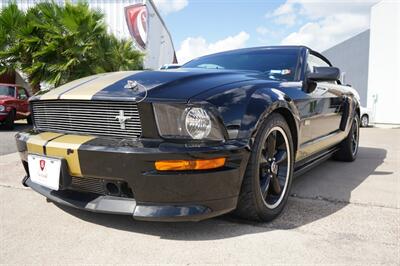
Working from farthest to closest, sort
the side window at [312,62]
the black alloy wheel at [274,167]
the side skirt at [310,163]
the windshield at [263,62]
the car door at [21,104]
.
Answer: the car door at [21,104], the side window at [312,62], the windshield at [263,62], the side skirt at [310,163], the black alloy wheel at [274,167]

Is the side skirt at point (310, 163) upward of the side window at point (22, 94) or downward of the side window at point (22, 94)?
downward

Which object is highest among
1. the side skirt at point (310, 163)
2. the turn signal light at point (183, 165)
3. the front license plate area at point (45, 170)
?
the turn signal light at point (183, 165)

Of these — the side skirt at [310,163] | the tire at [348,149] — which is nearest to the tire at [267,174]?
the side skirt at [310,163]

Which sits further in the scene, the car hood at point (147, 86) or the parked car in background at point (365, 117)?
the parked car in background at point (365, 117)

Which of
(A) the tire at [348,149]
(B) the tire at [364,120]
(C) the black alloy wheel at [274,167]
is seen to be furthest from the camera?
(B) the tire at [364,120]

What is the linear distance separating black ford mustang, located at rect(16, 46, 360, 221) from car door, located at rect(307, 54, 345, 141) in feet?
2.05

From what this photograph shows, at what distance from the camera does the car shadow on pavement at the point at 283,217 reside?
2.25 meters

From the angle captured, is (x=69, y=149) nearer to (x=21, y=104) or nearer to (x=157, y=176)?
(x=157, y=176)

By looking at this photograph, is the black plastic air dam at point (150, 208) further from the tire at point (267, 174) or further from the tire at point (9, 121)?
the tire at point (9, 121)

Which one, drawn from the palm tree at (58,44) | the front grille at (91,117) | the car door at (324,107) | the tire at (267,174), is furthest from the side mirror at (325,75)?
the palm tree at (58,44)

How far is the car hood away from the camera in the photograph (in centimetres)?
208

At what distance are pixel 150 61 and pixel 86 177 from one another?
62.5 feet

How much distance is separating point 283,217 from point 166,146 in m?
1.09

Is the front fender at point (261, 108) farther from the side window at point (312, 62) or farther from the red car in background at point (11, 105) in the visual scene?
the red car in background at point (11, 105)
